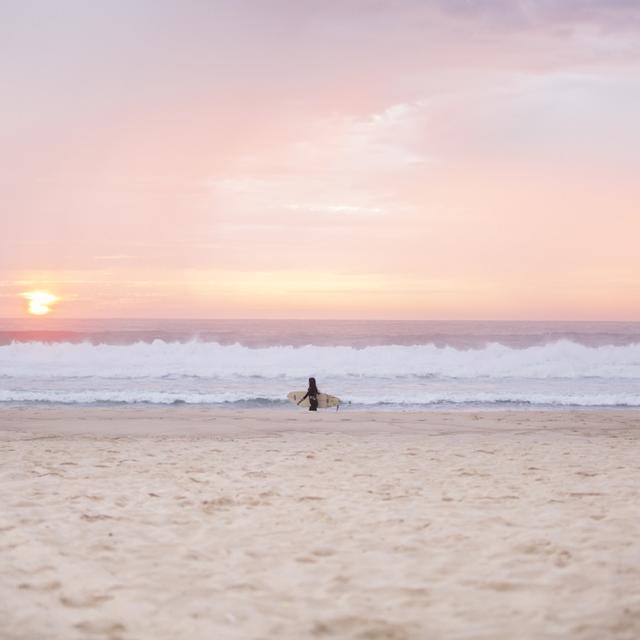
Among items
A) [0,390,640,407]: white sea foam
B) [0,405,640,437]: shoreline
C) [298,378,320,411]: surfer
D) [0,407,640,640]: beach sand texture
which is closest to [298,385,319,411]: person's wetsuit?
[298,378,320,411]: surfer

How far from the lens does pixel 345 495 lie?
7527 millimetres

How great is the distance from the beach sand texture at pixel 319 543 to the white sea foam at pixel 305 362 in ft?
69.5

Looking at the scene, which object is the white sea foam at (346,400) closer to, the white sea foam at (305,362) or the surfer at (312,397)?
the surfer at (312,397)

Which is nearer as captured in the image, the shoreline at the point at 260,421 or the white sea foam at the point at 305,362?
the shoreline at the point at 260,421

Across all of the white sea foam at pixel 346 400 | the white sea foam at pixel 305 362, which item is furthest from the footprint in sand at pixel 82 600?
the white sea foam at pixel 305 362

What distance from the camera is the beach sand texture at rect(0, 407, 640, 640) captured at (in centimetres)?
418

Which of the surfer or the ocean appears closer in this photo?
the surfer

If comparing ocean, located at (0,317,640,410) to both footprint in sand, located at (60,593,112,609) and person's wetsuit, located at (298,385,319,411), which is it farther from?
footprint in sand, located at (60,593,112,609)

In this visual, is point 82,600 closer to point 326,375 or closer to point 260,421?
point 260,421

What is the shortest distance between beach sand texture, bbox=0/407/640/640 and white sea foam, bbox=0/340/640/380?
21181 millimetres

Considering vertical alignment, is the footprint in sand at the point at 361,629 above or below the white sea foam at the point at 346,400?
above

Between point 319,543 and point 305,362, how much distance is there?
1248 inches

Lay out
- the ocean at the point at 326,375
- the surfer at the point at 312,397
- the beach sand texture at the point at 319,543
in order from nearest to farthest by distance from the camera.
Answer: the beach sand texture at the point at 319,543 → the surfer at the point at 312,397 → the ocean at the point at 326,375

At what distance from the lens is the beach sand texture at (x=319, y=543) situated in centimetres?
418
